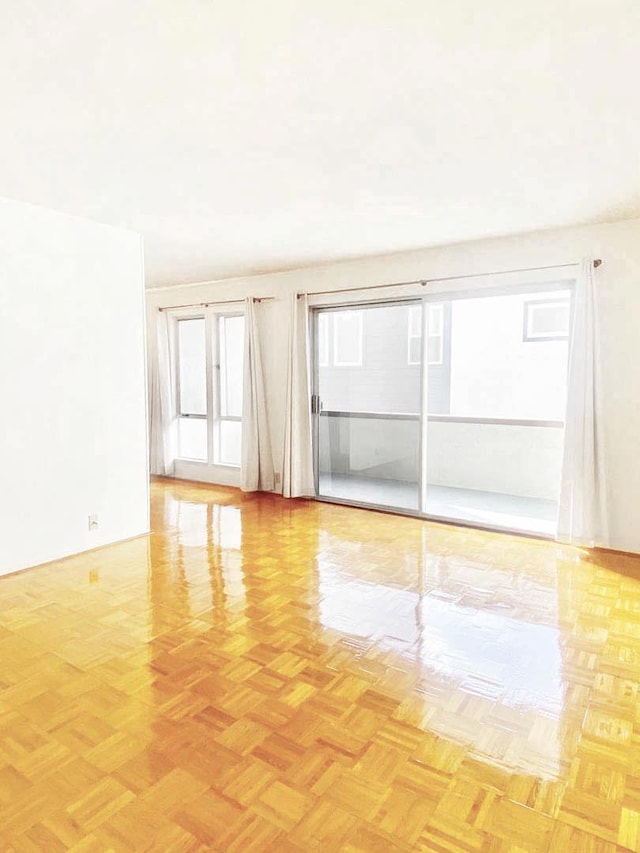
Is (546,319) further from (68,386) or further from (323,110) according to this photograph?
(68,386)

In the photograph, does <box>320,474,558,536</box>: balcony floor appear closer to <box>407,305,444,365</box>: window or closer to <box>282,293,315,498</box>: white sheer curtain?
<box>282,293,315,498</box>: white sheer curtain

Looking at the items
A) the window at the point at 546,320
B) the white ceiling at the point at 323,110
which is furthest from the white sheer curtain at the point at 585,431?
the white ceiling at the point at 323,110

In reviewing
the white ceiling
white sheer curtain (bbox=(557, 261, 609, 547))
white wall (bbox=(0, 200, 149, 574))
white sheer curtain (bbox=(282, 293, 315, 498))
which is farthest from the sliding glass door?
white wall (bbox=(0, 200, 149, 574))

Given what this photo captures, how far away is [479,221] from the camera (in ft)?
13.0

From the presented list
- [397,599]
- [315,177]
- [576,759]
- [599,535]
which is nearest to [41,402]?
[315,177]

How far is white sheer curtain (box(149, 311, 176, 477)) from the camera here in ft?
23.0

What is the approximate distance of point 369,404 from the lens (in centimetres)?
540

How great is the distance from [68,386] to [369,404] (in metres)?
2.74

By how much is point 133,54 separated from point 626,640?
3.42 m

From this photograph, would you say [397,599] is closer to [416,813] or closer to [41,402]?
[416,813]

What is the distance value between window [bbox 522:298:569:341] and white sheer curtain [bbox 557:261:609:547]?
0.45m

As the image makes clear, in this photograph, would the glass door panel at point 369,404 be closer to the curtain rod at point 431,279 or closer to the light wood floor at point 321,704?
the curtain rod at point 431,279

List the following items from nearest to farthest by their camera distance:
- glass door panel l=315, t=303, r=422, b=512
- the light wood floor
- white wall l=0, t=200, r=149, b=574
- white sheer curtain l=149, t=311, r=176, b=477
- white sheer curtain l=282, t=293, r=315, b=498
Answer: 1. the light wood floor
2. white wall l=0, t=200, r=149, b=574
3. glass door panel l=315, t=303, r=422, b=512
4. white sheer curtain l=282, t=293, r=315, b=498
5. white sheer curtain l=149, t=311, r=176, b=477

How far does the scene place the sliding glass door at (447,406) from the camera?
4965 millimetres
